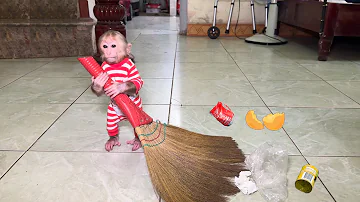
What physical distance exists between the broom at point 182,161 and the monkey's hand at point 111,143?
0.60 ft

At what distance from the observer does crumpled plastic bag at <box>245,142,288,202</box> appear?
2.61 feet

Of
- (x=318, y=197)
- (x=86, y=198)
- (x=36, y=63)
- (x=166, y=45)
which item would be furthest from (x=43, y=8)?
(x=318, y=197)

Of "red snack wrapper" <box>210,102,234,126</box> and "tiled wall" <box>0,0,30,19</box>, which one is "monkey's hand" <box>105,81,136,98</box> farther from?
"tiled wall" <box>0,0,30,19</box>

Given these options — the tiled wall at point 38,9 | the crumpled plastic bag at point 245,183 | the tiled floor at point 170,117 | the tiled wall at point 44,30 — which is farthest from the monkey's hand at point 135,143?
the tiled wall at point 38,9

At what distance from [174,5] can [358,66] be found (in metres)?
4.76

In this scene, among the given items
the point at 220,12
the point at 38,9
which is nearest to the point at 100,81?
the point at 38,9

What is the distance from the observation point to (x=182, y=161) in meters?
0.86

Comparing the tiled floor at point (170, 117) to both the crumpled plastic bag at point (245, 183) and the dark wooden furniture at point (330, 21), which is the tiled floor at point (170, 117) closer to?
the crumpled plastic bag at point (245, 183)

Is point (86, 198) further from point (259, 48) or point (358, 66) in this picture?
point (259, 48)

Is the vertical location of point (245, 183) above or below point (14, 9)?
below

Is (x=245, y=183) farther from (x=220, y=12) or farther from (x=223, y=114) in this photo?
(x=220, y=12)

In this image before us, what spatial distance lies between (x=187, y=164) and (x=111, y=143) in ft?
1.04

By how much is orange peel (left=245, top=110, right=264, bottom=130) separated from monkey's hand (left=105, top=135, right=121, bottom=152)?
53 cm

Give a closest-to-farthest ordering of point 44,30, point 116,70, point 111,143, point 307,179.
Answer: point 307,179, point 116,70, point 111,143, point 44,30
